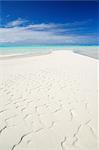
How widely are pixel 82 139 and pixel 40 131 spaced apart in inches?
35.2

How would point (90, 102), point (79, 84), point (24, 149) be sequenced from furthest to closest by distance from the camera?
point (79, 84) → point (90, 102) → point (24, 149)

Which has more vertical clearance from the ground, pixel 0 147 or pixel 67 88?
pixel 67 88

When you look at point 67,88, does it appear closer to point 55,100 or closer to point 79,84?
point 79,84

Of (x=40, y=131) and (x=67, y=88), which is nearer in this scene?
(x=40, y=131)

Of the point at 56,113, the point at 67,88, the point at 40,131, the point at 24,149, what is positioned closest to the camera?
the point at 24,149

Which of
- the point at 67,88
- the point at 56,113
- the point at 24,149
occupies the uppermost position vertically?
the point at 67,88

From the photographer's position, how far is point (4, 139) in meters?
3.68

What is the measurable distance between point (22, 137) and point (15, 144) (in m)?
0.24

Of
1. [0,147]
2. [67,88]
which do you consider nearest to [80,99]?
[67,88]

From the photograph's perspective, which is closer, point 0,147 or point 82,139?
point 0,147

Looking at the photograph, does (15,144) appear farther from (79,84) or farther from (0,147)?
(79,84)

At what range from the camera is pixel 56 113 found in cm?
480

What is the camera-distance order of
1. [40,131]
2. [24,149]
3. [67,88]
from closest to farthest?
[24,149] → [40,131] → [67,88]

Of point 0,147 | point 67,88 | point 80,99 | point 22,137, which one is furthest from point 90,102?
point 0,147
